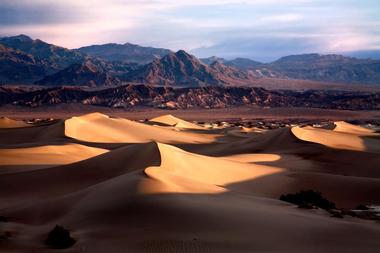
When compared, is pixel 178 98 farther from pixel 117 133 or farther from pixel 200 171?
pixel 200 171

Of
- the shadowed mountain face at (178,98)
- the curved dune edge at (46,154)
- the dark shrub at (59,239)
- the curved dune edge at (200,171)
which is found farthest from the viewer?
the shadowed mountain face at (178,98)

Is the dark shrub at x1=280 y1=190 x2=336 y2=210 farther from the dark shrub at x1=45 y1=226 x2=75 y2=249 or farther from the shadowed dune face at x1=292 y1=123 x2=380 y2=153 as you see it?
the shadowed dune face at x1=292 y1=123 x2=380 y2=153

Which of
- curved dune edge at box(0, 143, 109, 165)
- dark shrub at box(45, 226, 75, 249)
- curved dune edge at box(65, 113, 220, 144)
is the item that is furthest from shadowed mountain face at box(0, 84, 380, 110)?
dark shrub at box(45, 226, 75, 249)

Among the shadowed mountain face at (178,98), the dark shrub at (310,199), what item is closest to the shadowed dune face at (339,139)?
the dark shrub at (310,199)

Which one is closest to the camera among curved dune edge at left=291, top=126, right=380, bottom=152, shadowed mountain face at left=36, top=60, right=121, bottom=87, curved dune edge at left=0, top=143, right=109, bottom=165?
curved dune edge at left=0, top=143, right=109, bottom=165

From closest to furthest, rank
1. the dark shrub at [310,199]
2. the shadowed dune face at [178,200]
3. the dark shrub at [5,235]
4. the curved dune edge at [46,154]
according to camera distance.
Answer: the shadowed dune face at [178,200], the dark shrub at [5,235], the dark shrub at [310,199], the curved dune edge at [46,154]

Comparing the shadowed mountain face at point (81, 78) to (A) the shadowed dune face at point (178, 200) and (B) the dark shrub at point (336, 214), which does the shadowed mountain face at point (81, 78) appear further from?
(B) the dark shrub at point (336, 214)
